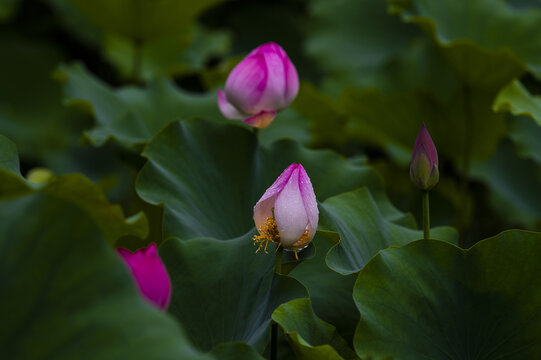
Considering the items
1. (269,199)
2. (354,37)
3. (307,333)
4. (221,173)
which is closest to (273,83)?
(221,173)

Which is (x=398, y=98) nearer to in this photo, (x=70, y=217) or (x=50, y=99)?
(x=70, y=217)

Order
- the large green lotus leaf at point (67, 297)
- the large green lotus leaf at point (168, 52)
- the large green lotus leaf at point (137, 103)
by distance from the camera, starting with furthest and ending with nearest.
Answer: the large green lotus leaf at point (168, 52) → the large green lotus leaf at point (137, 103) → the large green lotus leaf at point (67, 297)

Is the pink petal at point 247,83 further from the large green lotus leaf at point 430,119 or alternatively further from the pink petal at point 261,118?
the large green lotus leaf at point 430,119

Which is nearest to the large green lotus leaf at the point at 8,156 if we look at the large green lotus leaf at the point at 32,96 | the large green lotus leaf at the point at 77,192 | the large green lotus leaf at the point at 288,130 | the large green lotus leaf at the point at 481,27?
the large green lotus leaf at the point at 77,192

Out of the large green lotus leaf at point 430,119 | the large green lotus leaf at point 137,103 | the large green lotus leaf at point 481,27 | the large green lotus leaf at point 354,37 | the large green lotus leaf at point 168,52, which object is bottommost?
the large green lotus leaf at point 168,52

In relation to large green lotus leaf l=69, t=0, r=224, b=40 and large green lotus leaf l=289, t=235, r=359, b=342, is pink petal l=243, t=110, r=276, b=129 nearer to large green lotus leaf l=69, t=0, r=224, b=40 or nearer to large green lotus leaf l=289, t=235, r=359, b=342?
large green lotus leaf l=289, t=235, r=359, b=342

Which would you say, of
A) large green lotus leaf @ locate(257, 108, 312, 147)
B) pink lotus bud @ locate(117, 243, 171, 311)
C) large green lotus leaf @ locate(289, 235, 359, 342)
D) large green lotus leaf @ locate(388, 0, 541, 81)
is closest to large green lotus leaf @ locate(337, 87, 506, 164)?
large green lotus leaf @ locate(388, 0, 541, 81)
